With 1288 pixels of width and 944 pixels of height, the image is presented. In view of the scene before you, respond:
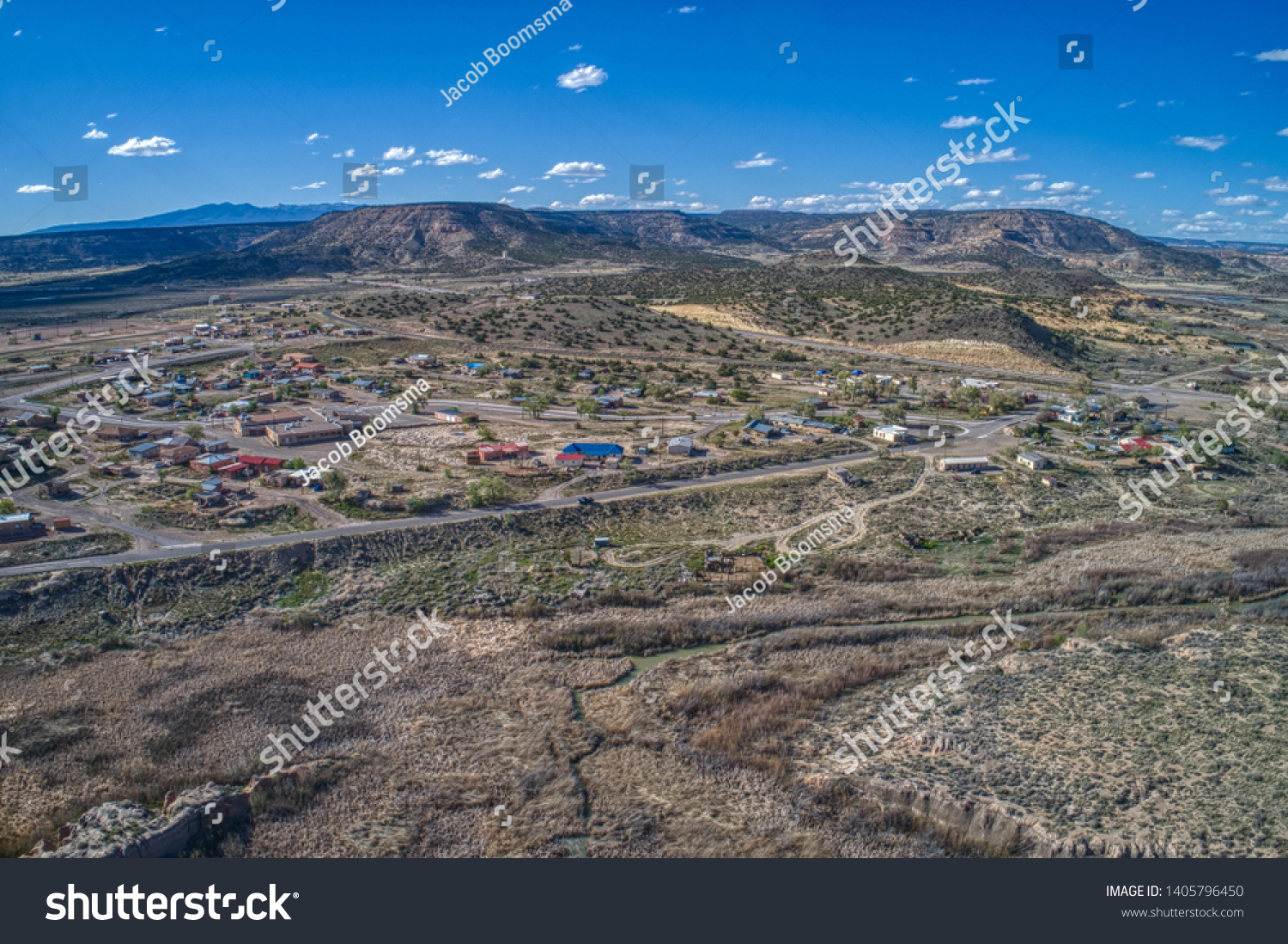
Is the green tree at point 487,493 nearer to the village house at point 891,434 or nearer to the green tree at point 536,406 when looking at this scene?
the green tree at point 536,406

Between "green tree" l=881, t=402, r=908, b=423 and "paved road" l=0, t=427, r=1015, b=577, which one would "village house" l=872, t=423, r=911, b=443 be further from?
"paved road" l=0, t=427, r=1015, b=577

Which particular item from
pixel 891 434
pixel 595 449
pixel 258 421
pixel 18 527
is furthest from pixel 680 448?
pixel 18 527

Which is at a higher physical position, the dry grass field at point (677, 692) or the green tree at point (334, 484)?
the green tree at point (334, 484)

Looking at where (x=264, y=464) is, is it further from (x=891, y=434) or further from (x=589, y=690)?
(x=891, y=434)

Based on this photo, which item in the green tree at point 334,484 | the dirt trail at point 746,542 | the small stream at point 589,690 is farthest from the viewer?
the green tree at point 334,484

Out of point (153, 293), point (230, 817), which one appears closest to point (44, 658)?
point (230, 817)

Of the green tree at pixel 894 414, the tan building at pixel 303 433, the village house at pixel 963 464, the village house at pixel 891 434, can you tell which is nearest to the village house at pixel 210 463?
the tan building at pixel 303 433

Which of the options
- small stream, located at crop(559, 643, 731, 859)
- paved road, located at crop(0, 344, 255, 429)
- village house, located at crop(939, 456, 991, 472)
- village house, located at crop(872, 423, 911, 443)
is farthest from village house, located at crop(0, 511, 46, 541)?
village house, located at crop(872, 423, 911, 443)

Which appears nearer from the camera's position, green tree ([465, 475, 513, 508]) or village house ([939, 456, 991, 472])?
green tree ([465, 475, 513, 508])

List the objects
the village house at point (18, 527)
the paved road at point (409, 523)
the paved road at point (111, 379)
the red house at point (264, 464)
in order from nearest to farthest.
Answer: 1. the paved road at point (409, 523)
2. the village house at point (18, 527)
3. the red house at point (264, 464)
4. the paved road at point (111, 379)

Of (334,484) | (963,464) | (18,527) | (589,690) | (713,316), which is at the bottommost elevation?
(589,690)

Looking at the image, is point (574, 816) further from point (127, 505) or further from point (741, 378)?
point (741, 378)
